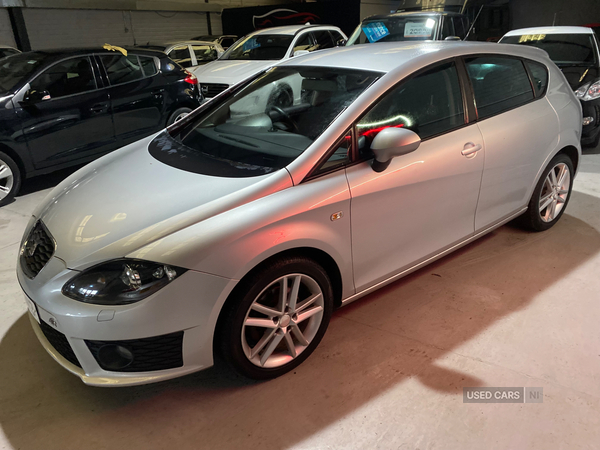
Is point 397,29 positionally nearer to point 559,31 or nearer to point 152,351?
point 559,31

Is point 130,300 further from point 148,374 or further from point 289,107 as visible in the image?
point 289,107

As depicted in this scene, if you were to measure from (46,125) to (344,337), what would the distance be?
385 centimetres

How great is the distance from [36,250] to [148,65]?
4.13m

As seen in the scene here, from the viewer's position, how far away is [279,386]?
214 centimetres

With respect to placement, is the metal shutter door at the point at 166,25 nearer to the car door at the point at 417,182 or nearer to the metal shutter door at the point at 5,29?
the metal shutter door at the point at 5,29

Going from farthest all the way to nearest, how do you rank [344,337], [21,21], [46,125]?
[21,21], [46,125], [344,337]

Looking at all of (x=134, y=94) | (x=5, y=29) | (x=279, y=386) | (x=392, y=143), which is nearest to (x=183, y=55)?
(x=5, y=29)

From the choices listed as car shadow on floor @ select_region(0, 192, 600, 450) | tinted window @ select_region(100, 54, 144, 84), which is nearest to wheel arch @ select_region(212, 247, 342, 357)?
car shadow on floor @ select_region(0, 192, 600, 450)

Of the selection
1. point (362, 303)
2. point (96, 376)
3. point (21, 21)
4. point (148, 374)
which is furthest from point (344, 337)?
point (21, 21)

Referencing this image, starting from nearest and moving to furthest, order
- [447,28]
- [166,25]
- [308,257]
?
[308,257] < [447,28] < [166,25]

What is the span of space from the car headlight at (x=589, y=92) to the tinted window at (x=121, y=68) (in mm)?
5223

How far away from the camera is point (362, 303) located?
2752mm

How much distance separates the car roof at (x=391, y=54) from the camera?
8.04 feet

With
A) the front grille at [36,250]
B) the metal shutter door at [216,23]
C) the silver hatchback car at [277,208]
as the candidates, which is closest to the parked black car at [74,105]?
the silver hatchback car at [277,208]
